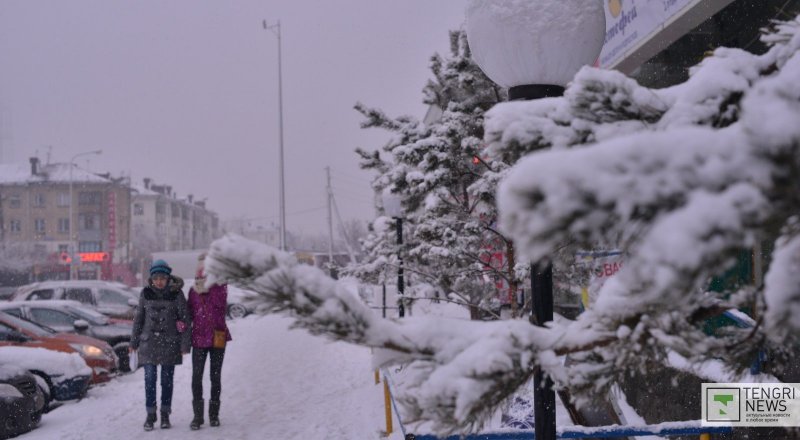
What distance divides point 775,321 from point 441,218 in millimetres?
5452

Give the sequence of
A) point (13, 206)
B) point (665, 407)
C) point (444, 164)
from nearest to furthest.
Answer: point (444, 164) → point (665, 407) → point (13, 206)

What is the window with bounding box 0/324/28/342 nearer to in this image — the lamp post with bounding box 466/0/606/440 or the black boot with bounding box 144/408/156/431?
the black boot with bounding box 144/408/156/431

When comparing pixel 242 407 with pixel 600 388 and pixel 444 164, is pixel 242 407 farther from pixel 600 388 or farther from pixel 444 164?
pixel 600 388

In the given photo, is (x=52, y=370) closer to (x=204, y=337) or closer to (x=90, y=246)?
(x=204, y=337)

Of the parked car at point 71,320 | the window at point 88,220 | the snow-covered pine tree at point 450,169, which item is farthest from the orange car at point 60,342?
the window at point 88,220

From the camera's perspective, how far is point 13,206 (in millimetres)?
71125

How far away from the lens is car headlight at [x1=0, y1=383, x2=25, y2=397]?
24.0ft

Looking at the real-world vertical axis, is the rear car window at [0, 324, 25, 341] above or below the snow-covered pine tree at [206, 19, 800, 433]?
below

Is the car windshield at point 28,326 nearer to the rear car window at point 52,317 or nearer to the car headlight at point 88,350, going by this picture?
the car headlight at point 88,350

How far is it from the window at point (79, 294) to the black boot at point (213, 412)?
10.8 m

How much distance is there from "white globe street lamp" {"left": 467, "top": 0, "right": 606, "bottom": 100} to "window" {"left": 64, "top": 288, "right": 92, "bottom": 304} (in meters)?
16.1

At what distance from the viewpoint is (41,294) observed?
16.2m

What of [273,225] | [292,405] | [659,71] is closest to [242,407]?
[292,405]

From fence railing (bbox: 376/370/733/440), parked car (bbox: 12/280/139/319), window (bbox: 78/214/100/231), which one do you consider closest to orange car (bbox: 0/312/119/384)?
parked car (bbox: 12/280/139/319)
